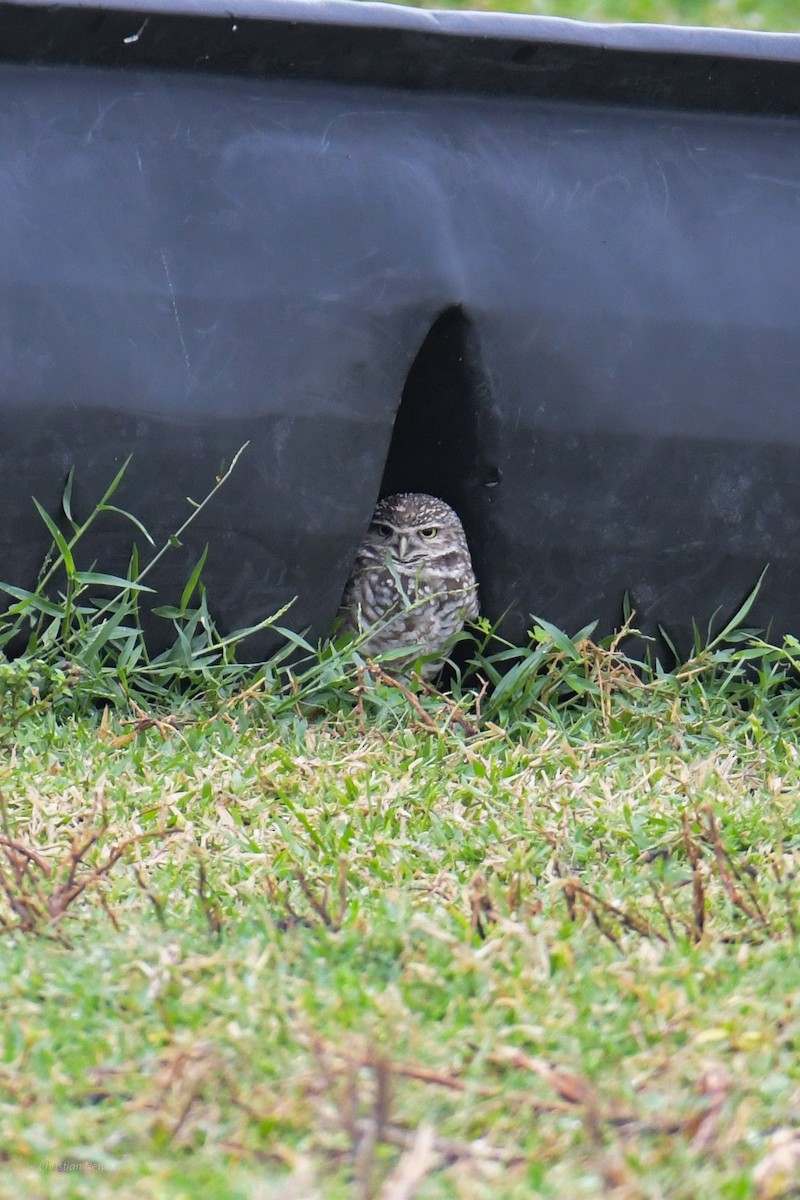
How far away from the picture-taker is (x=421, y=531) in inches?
133

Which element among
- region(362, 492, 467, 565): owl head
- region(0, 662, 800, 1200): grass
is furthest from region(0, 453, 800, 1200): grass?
region(362, 492, 467, 565): owl head

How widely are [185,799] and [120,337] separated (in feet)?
3.18

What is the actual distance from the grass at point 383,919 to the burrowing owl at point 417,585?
119 millimetres

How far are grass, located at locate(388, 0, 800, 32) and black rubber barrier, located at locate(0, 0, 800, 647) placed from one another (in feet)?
18.3

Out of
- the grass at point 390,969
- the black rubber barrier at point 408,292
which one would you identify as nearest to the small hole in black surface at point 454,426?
the black rubber barrier at point 408,292

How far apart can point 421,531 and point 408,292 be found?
1.91 ft

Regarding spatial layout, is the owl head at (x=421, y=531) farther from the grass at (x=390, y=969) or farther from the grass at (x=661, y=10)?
the grass at (x=661, y=10)

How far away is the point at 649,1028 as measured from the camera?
159cm

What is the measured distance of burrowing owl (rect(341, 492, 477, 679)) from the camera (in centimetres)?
332

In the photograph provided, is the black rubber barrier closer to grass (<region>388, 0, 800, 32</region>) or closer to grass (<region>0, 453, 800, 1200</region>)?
grass (<region>0, 453, 800, 1200</region>)

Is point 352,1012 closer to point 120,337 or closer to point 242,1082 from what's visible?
point 242,1082

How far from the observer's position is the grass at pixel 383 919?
1.37m

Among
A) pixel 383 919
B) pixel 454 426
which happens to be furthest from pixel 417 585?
pixel 383 919

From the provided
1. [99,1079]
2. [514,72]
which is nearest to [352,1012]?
[99,1079]
